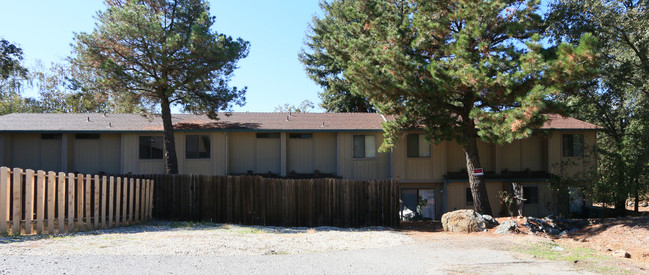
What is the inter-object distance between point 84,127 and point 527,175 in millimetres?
19944

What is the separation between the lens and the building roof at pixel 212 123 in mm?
21125

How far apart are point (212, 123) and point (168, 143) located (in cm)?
279

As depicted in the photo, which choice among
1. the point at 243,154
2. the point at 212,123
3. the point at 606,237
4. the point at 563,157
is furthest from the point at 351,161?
the point at 606,237

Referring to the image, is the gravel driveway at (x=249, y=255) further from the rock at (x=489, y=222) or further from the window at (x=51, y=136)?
the window at (x=51, y=136)

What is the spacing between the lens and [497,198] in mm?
22125

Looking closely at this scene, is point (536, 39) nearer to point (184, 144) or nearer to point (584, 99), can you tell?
point (584, 99)

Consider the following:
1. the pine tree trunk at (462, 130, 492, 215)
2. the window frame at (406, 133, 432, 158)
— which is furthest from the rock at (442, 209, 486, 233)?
the window frame at (406, 133, 432, 158)

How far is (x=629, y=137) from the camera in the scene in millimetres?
18438

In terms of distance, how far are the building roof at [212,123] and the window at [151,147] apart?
54 cm

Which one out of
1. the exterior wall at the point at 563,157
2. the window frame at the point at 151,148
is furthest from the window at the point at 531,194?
the window frame at the point at 151,148

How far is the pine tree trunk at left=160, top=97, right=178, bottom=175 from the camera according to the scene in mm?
19719

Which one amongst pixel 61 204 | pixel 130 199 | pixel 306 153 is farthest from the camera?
pixel 306 153

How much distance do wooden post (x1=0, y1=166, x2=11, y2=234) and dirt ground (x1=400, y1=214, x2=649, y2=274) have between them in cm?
936

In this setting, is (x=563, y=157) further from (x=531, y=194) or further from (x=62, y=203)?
(x=62, y=203)
